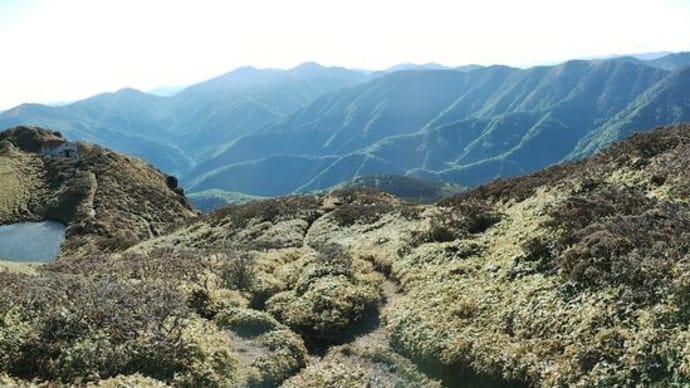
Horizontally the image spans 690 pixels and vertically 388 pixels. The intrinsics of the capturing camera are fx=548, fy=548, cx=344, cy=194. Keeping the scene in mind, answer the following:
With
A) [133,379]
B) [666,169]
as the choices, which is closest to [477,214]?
[666,169]

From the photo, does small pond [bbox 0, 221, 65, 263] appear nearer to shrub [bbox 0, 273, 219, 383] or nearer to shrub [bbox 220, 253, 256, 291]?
shrub [bbox 220, 253, 256, 291]

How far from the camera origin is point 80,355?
13.7 metres

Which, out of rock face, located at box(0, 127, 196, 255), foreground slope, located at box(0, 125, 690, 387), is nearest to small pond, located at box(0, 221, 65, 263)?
rock face, located at box(0, 127, 196, 255)

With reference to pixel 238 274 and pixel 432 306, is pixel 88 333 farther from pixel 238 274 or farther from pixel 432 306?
pixel 432 306

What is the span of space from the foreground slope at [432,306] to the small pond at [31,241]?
46343mm

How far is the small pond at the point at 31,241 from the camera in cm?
6656

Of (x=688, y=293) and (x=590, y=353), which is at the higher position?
(x=688, y=293)

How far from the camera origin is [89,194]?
301ft

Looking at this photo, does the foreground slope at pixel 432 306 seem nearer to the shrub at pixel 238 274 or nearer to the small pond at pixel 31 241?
the shrub at pixel 238 274

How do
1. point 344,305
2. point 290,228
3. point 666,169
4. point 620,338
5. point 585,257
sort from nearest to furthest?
point 620,338 → point 585,257 → point 344,305 → point 666,169 → point 290,228

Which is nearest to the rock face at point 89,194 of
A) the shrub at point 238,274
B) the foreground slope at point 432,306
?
the shrub at point 238,274

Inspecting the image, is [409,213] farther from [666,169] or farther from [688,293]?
[688,293]

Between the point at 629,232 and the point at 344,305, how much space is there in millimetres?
9740

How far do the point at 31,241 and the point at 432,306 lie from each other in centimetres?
7113
